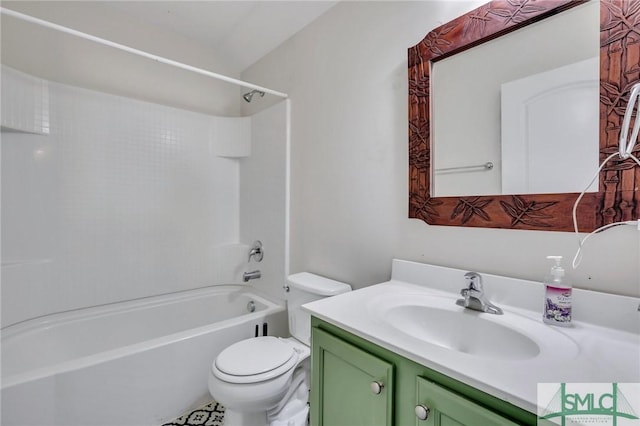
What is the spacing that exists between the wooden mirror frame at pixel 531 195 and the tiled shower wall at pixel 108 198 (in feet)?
5.27

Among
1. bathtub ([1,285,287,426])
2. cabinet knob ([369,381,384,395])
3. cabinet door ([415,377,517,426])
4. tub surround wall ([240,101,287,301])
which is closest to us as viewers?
cabinet door ([415,377,517,426])

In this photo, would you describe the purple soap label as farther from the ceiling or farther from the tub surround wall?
the ceiling

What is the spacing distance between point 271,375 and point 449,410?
85 cm

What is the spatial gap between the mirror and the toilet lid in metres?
1.00

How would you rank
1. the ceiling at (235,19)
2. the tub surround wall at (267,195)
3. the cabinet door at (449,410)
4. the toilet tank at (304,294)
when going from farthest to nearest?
the tub surround wall at (267,195) < the ceiling at (235,19) < the toilet tank at (304,294) < the cabinet door at (449,410)

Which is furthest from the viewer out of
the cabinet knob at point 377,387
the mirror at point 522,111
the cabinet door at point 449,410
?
the mirror at point 522,111

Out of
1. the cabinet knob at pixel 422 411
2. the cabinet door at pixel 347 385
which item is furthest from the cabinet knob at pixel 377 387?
the cabinet knob at pixel 422 411

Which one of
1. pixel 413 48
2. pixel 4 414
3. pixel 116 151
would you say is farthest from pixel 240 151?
pixel 4 414

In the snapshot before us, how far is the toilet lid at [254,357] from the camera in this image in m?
1.26

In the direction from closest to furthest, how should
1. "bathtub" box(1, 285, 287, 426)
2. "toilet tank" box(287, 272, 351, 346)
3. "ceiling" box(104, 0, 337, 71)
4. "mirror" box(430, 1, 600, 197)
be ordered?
"mirror" box(430, 1, 600, 197), "bathtub" box(1, 285, 287, 426), "toilet tank" box(287, 272, 351, 346), "ceiling" box(104, 0, 337, 71)

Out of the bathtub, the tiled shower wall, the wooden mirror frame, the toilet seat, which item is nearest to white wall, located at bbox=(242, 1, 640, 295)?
the wooden mirror frame

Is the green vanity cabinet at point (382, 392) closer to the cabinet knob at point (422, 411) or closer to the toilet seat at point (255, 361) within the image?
the cabinet knob at point (422, 411)

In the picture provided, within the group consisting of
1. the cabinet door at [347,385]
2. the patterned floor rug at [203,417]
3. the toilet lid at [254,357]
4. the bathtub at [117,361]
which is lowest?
the patterned floor rug at [203,417]

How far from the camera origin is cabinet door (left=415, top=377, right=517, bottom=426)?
566mm
